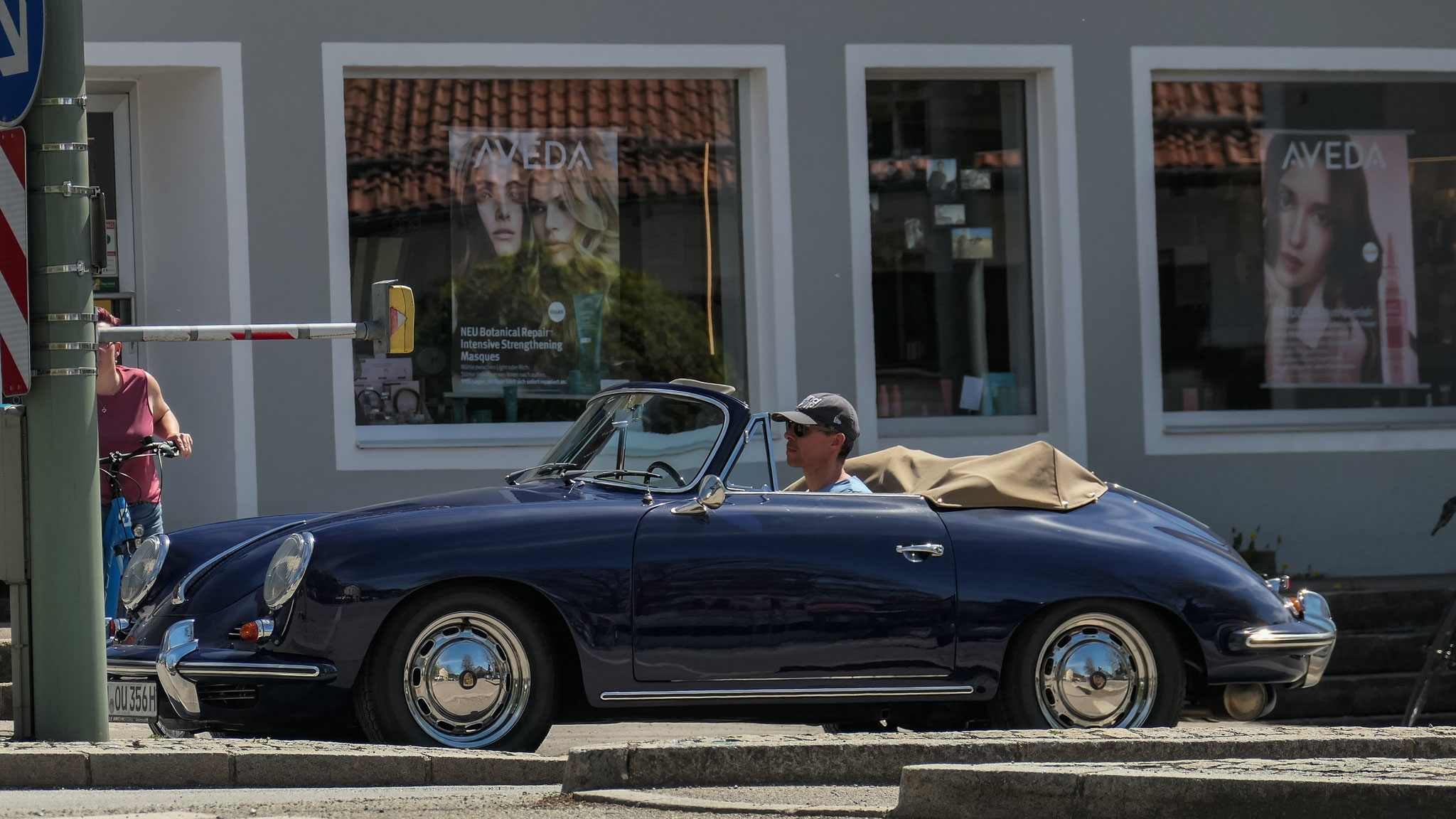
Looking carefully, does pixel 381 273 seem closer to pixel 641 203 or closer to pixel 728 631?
pixel 641 203

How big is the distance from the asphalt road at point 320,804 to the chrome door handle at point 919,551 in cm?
156

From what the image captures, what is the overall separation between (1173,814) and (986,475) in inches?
91.1

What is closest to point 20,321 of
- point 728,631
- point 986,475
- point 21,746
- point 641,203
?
point 21,746

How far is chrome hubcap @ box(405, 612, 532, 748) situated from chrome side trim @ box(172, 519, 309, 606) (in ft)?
2.86

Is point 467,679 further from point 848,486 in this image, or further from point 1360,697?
point 1360,697

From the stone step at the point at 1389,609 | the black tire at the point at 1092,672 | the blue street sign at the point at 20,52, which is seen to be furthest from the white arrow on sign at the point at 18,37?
the stone step at the point at 1389,609

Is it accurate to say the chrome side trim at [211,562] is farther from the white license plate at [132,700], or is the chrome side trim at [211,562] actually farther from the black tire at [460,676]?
the black tire at [460,676]

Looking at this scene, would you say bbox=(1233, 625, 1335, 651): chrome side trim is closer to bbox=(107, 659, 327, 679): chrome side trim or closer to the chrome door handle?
the chrome door handle

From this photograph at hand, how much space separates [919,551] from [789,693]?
2.18 feet

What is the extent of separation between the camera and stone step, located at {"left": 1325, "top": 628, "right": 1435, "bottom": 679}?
971 cm

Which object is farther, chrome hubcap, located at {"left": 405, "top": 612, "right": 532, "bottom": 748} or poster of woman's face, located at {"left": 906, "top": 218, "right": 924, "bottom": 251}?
poster of woman's face, located at {"left": 906, "top": 218, "right": 924, "bottom": 251}

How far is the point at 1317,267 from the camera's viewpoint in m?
11.7

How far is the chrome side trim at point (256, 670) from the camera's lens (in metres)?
5.67

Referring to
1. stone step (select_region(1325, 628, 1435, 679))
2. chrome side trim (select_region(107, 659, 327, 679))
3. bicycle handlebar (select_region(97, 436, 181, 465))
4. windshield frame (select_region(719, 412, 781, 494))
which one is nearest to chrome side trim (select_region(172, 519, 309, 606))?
chrome side trim (select_region(107, 659, 327, 679))
